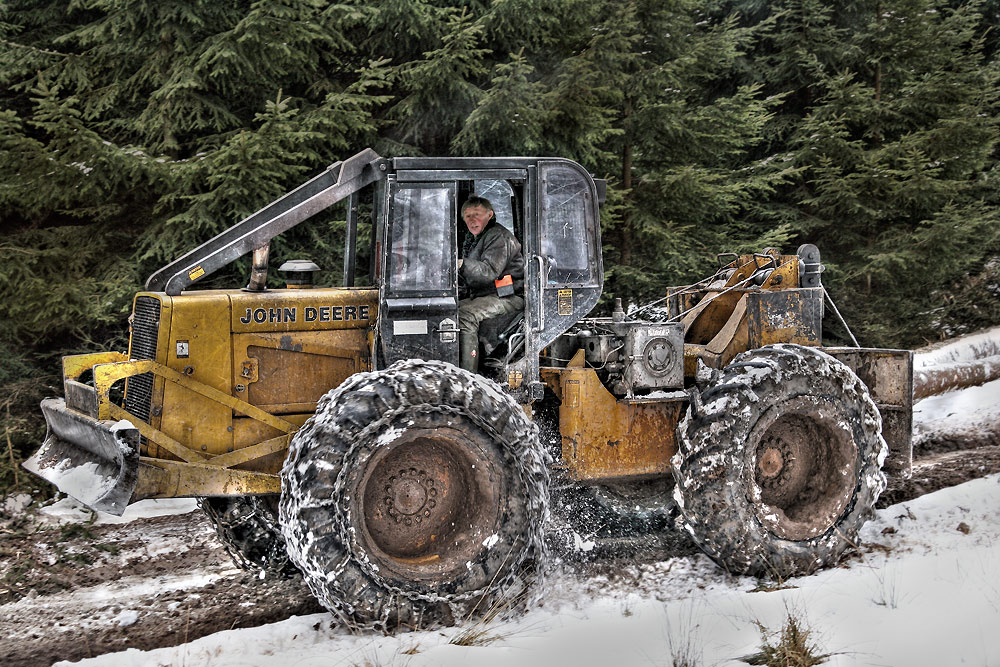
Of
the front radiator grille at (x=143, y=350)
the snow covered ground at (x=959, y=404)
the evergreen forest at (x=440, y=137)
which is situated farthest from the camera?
the snow covered ground at (x=959, y=404)

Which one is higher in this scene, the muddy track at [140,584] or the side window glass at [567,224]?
the side window glass at [567,224]

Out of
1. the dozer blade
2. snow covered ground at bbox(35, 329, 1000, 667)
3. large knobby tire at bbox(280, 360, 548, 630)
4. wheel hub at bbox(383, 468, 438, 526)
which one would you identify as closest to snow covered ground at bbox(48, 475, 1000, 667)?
snow covered ground at bbox(35, 329, 1000, 667)

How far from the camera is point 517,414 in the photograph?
196 inches

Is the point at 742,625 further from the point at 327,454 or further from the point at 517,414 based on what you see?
the point at 327,454

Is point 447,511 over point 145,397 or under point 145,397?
under

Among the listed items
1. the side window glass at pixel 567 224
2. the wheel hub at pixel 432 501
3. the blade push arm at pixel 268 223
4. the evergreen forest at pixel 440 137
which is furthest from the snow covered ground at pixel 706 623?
the evergreen forest at pixel 440 137

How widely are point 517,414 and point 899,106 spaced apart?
10747mm

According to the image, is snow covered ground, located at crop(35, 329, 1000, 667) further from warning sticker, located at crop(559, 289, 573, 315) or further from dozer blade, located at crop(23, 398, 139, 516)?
warning sticker, located at crop(559, 289, 573, 315)

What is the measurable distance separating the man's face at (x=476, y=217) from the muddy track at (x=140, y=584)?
2497mm

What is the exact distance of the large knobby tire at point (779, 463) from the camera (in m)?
5.49

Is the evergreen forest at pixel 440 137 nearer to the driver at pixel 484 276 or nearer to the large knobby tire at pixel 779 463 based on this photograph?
the driver at pixel 484 276

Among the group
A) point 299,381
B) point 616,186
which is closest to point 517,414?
point 299,381

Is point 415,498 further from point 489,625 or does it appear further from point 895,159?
point 895,159

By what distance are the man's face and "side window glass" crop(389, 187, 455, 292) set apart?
20.8 inches
